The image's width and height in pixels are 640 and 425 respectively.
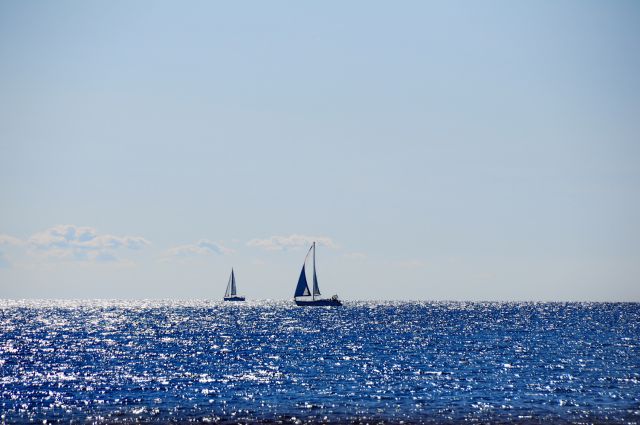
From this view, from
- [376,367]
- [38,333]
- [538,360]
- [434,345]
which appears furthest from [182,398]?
[38,333]

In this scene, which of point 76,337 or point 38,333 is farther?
point 38,333

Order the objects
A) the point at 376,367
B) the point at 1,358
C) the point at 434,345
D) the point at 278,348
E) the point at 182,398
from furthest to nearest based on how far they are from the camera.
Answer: the point at 434,345
the point at 278,348
the point at 1,358
the point at 376,367
the point at 182,398

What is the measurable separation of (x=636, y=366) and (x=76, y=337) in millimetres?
92227

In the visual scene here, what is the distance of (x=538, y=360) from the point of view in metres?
90.2

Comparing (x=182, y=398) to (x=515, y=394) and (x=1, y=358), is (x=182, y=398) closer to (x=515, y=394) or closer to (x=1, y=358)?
(x=515, y=394)

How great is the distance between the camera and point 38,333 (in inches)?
5551

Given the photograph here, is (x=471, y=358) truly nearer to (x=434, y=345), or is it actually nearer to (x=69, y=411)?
(x=434, y=345)

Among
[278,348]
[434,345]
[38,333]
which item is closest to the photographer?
[278,348]

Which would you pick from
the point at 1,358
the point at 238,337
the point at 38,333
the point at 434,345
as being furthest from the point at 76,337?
the point at 434,345

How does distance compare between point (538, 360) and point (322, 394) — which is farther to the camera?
point (538, 360)

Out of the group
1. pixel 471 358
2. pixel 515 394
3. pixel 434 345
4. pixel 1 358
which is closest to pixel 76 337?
pixel 1 358

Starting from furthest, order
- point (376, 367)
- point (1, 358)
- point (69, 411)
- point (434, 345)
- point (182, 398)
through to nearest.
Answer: point (434, 345), point (1, 358), point (376, 367), point (182, 398), point (69, 411)

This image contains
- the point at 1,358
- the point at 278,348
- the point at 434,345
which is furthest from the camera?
the point at 434,345

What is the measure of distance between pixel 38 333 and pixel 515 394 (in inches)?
4198
